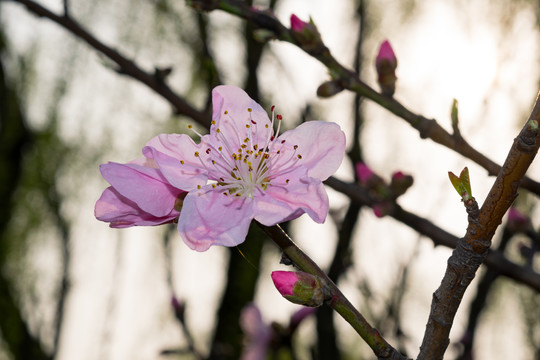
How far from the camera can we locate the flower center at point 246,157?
3.29 feet

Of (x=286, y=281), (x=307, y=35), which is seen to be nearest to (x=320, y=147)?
(x=286, y=281)

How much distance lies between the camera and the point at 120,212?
90 centimetres

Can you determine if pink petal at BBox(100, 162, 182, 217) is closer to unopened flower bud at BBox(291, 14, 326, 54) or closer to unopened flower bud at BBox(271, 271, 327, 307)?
unopened flower bud at BBox(271, 271, 327, 307)

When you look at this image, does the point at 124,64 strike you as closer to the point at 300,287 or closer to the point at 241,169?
the point at 241,169

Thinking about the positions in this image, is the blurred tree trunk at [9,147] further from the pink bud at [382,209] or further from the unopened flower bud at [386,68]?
the unopened flower bud at [386,68]

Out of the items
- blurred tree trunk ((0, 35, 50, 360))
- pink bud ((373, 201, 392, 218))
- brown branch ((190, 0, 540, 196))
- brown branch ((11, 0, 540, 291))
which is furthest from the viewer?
blurred tree trunk ((0, 35, 50, 360))

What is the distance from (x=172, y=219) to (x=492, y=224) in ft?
1.55

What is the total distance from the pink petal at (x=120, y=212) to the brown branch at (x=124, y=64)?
65 centimetres

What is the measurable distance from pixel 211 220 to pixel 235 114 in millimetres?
248

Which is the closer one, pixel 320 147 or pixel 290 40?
pixel 320 147

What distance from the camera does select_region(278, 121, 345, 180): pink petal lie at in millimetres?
917

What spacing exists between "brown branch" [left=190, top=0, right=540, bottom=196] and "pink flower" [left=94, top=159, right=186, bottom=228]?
1.84 feet

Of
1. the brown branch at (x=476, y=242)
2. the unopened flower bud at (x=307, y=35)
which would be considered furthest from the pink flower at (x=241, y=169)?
the unopened flower bud at (x=307, y=35)

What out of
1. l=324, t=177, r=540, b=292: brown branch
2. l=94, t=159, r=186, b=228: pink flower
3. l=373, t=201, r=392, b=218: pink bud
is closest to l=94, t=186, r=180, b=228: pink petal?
l=94, t=159, r=186, b=228: pink flower
